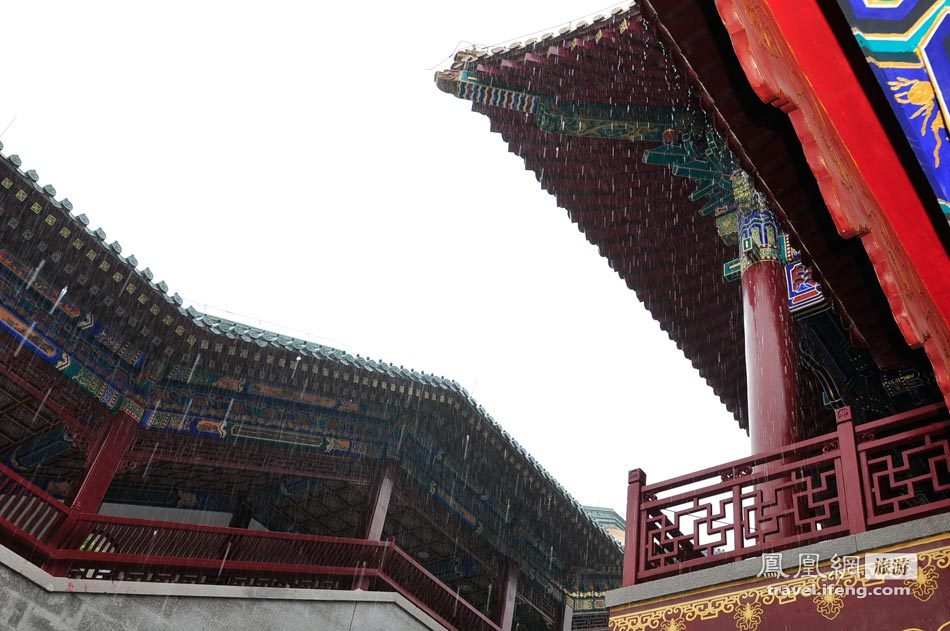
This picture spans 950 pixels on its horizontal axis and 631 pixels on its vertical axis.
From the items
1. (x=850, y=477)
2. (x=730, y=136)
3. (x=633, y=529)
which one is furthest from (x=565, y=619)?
(x=730, y=136)

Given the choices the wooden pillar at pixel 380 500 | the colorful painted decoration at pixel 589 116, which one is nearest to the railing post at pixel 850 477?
the colorful painted decoration at pixel 589 116

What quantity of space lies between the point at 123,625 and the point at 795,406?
6074mm

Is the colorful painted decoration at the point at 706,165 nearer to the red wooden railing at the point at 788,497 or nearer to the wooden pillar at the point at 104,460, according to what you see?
the red wooden railing at the point at 788,497

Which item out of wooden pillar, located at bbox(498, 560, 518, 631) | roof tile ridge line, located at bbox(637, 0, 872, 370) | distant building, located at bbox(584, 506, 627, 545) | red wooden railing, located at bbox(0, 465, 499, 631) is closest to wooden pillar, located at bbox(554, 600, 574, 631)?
wooden pillar, located at bbox(498, 560, 518, 631)

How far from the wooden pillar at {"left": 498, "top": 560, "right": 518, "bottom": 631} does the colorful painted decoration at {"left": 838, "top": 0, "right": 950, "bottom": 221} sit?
9378 mm

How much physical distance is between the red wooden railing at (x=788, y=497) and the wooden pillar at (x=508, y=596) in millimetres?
6498

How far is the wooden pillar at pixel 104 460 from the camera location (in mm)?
8898

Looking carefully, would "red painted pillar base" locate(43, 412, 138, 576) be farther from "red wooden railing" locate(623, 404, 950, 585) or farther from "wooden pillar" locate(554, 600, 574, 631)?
"wooden pillar" locate(554, 600, 574, 631)

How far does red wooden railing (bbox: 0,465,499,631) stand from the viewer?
7859 mm

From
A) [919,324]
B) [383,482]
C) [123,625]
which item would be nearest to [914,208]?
[919,324]

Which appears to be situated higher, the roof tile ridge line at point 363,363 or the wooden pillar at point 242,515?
the roof tile ridge line at point 363,363

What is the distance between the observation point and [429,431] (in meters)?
11.4

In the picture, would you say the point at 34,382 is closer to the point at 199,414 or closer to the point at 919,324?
the point at 199,414

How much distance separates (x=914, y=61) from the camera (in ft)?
10.8
